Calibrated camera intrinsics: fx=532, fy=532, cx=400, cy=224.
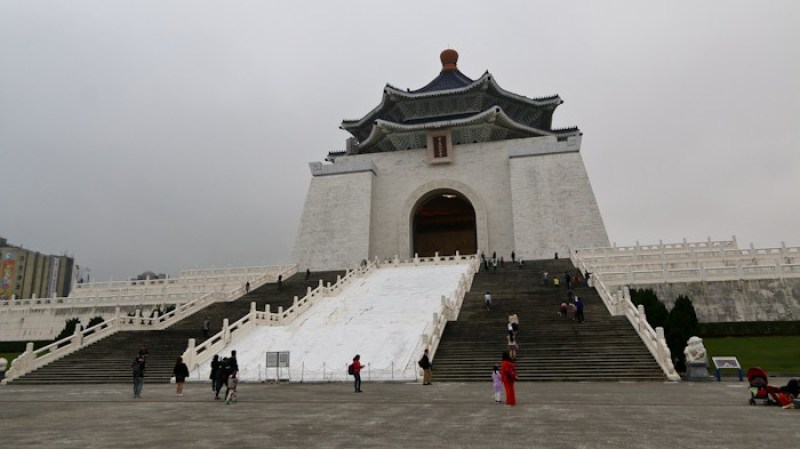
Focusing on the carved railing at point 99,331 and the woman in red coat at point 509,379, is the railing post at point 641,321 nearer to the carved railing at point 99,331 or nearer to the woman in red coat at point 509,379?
the woman in red coat at point 509,379

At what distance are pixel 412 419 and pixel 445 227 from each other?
3623cm

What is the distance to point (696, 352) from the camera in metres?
12.9

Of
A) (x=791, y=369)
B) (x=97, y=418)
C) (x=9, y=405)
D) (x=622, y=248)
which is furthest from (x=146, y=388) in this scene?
(x=622, y=248)

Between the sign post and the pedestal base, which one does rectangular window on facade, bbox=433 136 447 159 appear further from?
the pedestal base

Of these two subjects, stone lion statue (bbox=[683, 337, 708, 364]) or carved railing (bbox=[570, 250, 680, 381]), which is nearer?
stone lion statue (bbox=[683, 337, 708, 364])

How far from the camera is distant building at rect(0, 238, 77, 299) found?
6053 centimetres

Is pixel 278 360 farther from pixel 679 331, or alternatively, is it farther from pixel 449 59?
pixel 449 59

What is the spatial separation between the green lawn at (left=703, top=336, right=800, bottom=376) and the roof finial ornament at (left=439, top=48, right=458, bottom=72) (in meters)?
31.1

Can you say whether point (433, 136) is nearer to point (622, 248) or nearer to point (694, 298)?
point (622, 248)

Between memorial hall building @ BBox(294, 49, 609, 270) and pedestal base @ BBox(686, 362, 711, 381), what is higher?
memorial hall building @ BBox(294, 49, 609, 270)

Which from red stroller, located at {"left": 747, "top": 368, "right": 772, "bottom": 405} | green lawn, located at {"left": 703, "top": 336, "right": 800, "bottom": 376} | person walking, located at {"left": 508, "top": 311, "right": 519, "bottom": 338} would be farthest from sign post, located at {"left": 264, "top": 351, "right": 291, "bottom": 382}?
green lawn, located at {"left": 703, "top": 336, "right": 800, "bottom": 376}

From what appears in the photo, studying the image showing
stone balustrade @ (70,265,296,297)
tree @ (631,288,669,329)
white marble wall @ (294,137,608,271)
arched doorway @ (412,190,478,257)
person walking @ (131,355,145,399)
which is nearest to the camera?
person walking @ (131,355,145,399)

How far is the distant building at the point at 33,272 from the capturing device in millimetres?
60531

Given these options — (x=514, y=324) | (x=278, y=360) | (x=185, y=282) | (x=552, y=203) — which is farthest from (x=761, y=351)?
(x=185, y=282)
